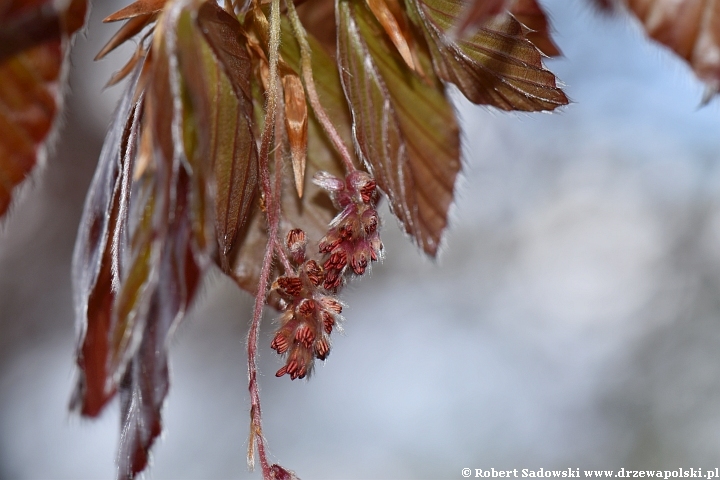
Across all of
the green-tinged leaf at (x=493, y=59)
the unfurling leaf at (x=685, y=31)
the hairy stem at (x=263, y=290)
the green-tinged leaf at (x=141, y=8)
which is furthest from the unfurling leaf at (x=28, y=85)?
the unfurling leaf at (x=685, y=31)

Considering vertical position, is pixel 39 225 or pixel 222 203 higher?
pixel 222 203

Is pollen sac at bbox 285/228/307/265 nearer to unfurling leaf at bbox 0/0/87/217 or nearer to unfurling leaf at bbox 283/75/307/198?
unfurling leaf at bbox 283/75/307/198

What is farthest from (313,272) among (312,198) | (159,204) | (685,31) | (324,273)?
(685,31)

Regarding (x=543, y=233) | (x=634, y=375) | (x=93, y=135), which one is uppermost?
(x=93, y=135)

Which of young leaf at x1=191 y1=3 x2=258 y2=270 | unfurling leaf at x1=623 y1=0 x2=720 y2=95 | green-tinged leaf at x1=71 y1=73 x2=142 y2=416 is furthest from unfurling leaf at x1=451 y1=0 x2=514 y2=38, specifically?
green-tinged leaf at x1=71 y1=73 x2=142 y2=416

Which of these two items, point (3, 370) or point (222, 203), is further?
point (3, 370)

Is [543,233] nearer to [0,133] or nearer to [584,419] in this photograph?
[584,419]

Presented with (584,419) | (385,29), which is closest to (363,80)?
(385,29)
